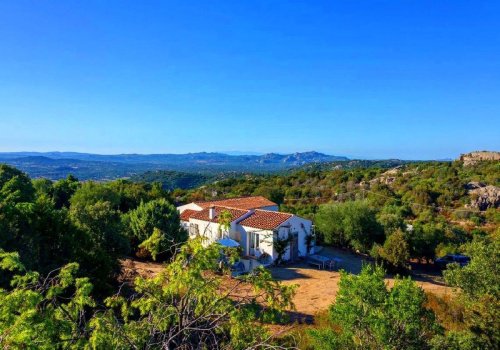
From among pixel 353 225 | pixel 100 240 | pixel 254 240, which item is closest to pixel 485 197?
pixel 353 225

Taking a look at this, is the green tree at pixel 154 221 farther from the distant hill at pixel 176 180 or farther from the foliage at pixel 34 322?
the distant hill at pixel 176 180

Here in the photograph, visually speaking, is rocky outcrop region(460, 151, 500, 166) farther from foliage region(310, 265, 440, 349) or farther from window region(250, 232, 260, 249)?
foliage region(310, 265, 440, 349)

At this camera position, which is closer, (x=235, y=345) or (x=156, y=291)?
(x=235, y=345)

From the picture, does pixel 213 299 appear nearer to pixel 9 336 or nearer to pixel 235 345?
pixel 235 345

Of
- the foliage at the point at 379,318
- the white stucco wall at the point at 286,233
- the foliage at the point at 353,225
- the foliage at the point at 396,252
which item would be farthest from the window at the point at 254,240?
the foliage at the point at 379,318

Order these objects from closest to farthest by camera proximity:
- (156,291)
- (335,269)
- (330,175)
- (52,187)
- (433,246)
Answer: (156,291) → (335,269) → (433,246) → (52,187) → (330,175)

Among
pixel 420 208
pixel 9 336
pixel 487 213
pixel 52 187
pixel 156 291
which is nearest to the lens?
pixel 9 336

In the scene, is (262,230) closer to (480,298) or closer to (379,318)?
(480,298)

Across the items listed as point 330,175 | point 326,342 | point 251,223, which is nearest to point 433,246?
point 251,223
